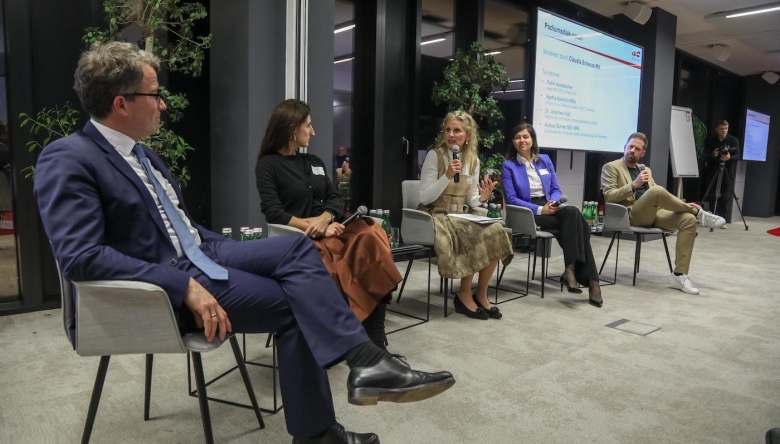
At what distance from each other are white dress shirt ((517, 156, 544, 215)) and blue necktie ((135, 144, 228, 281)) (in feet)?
9.23

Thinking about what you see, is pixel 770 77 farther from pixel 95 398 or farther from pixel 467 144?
pixel 95 398

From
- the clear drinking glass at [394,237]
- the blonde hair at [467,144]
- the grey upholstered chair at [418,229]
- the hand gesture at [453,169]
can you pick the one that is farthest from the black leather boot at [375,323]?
the blonde hair at [467,144]

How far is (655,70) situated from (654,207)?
334cm

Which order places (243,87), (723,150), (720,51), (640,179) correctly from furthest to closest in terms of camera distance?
(723,150), (720,51), (640,179), (243,87)

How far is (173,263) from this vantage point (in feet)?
4.97

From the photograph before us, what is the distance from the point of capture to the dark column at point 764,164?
10.8 metres

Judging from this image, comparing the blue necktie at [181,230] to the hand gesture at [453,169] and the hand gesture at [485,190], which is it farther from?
the hand gesture at [485,190]

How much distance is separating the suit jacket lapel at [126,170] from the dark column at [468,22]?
421cm

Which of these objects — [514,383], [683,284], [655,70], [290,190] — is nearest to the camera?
[514,383]

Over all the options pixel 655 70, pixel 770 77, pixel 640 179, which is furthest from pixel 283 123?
pixel 770 77

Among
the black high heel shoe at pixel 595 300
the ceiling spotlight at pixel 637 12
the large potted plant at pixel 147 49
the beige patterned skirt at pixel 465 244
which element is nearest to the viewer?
the large potted plant at pixel 147 49

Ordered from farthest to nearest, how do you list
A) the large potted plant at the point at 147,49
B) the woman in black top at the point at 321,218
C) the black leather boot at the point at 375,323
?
the large potted plant at the point at 147,49, the black leather boot at the point at 375,323, the woman in black top at the point at 321,218

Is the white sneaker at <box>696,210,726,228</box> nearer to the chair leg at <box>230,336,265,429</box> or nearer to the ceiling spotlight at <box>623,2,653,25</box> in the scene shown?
the ceiling spotlight at <box>623,2,653,25</box>

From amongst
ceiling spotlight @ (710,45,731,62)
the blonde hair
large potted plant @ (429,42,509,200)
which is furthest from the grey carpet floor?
ceiling spotlight @ (710,45,731,62)
